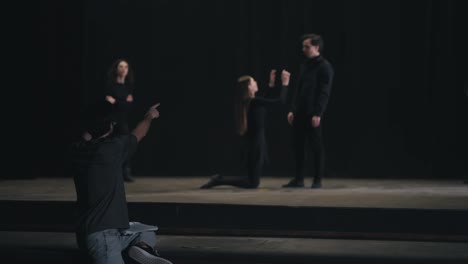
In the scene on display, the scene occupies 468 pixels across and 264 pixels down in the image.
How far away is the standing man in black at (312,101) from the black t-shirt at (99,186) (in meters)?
3.71

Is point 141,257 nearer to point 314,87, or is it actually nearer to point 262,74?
point 314,87

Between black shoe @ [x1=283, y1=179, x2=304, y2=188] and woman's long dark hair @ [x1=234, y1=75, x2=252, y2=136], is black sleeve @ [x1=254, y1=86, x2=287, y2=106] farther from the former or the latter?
black shoe @ [x1=283, y1=179, x2=304, y2=188]

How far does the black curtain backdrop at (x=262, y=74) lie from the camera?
9359 millimetres

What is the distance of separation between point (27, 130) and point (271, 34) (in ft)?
9.29

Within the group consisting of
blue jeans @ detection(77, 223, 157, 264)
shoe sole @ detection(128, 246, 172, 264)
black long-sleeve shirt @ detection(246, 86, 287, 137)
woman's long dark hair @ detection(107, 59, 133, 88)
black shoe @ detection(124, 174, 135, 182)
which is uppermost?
woman's long dark hair @ detection(107, 59, 133, 88)

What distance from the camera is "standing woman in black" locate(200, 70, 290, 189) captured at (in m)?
8.48

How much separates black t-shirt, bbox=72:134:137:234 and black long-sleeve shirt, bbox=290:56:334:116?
146 inches

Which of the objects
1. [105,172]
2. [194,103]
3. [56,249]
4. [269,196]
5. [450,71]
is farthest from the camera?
[194,103]

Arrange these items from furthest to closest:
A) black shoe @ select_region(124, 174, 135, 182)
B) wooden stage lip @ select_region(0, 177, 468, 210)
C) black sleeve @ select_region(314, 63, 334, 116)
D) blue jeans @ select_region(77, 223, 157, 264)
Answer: black shoe @ select_region(124, 174, 135, 182)
black sleeve @ select_region(314, 63, 334, 116)
wooden stage lip @ select_region(0, 177, 468, 210)
blue jeans @ select_region(77, 223, 157, 264)

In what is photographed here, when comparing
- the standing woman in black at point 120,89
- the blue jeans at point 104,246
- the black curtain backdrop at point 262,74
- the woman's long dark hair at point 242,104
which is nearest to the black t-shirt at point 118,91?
the standing woman in black at point 120,89

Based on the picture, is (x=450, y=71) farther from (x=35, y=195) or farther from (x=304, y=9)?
(x=35, y=195)

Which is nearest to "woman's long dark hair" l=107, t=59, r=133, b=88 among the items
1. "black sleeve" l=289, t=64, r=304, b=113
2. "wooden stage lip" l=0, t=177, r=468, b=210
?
"wooden stage lip" l=0, t=177, r=468, b=210

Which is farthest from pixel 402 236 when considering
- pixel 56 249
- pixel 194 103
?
pixel 194 103

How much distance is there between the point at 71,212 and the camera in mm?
7078
